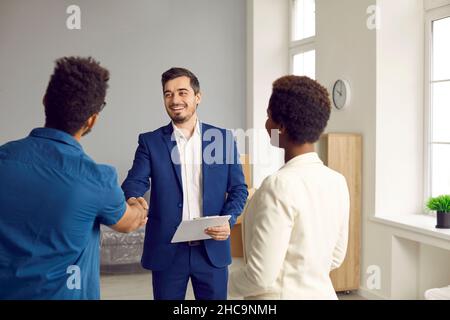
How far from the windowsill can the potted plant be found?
6 cm

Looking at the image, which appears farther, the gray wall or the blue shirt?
the gray wall

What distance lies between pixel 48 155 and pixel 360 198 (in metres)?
3.41

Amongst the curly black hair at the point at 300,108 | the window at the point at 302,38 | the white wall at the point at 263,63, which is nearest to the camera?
the curly black hair at the point at 300,108

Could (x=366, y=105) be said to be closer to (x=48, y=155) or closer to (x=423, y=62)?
(x=423, y=62)

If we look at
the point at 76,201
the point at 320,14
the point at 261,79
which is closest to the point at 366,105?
the point at 320,14

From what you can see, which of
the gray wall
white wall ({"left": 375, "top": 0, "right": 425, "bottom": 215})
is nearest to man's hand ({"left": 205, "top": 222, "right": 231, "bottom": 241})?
white wall ({"left": 375, "top": 0, "right": 425, "bottom": 215})

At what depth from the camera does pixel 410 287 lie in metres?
4.07

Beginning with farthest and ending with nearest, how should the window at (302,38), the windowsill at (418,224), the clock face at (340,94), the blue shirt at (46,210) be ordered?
1. the window at (302,38)
2. the clock face at (340,94)
3. the windowsill at (418,224)
4. the blue shirt at (46,210)

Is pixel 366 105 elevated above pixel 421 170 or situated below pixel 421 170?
above

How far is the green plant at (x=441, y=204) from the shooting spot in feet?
11.9

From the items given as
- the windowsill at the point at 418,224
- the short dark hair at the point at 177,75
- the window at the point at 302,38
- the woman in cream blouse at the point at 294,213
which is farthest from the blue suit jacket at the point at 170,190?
the window at the point at 302,38

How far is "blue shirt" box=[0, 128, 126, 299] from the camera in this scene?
138cm

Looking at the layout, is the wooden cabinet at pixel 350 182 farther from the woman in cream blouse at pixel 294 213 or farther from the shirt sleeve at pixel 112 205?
the shirt sleeve at pixel 112 205

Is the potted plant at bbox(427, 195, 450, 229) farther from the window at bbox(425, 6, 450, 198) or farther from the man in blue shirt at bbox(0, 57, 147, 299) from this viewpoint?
the man in blue shirt at bbox(0, 57, 147, 299)
